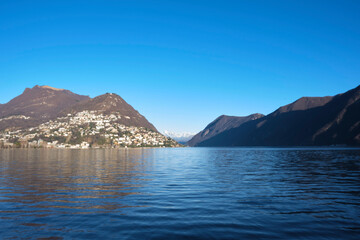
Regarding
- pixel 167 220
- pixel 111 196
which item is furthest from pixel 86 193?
pixel 167 220

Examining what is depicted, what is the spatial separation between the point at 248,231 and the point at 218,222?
6.15 feet

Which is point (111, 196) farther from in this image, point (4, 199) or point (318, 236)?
point (318, 236)

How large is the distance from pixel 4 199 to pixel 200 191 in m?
15.7

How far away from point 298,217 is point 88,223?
11.7 m

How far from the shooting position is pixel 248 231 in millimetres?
12289

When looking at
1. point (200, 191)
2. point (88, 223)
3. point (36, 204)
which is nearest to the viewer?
point (88, 223)

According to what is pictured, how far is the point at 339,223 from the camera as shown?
13391mm

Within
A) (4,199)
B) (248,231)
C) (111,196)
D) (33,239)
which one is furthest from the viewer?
(111,196)

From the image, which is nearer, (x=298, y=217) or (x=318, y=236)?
(x=318, y=236)

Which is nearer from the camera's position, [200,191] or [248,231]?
[248,231]

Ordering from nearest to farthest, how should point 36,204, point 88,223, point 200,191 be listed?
1. point 88,223
2. point 36,204
3. point 200,191

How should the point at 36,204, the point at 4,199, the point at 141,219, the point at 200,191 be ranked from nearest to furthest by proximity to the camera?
the point at 141,219
the point at 36,204
the point at 4,199
the point at 200,191

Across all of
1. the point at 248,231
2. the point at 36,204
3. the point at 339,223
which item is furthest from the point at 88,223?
the point at 339,223

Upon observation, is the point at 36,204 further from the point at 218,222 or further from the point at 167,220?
the point at 218,222
